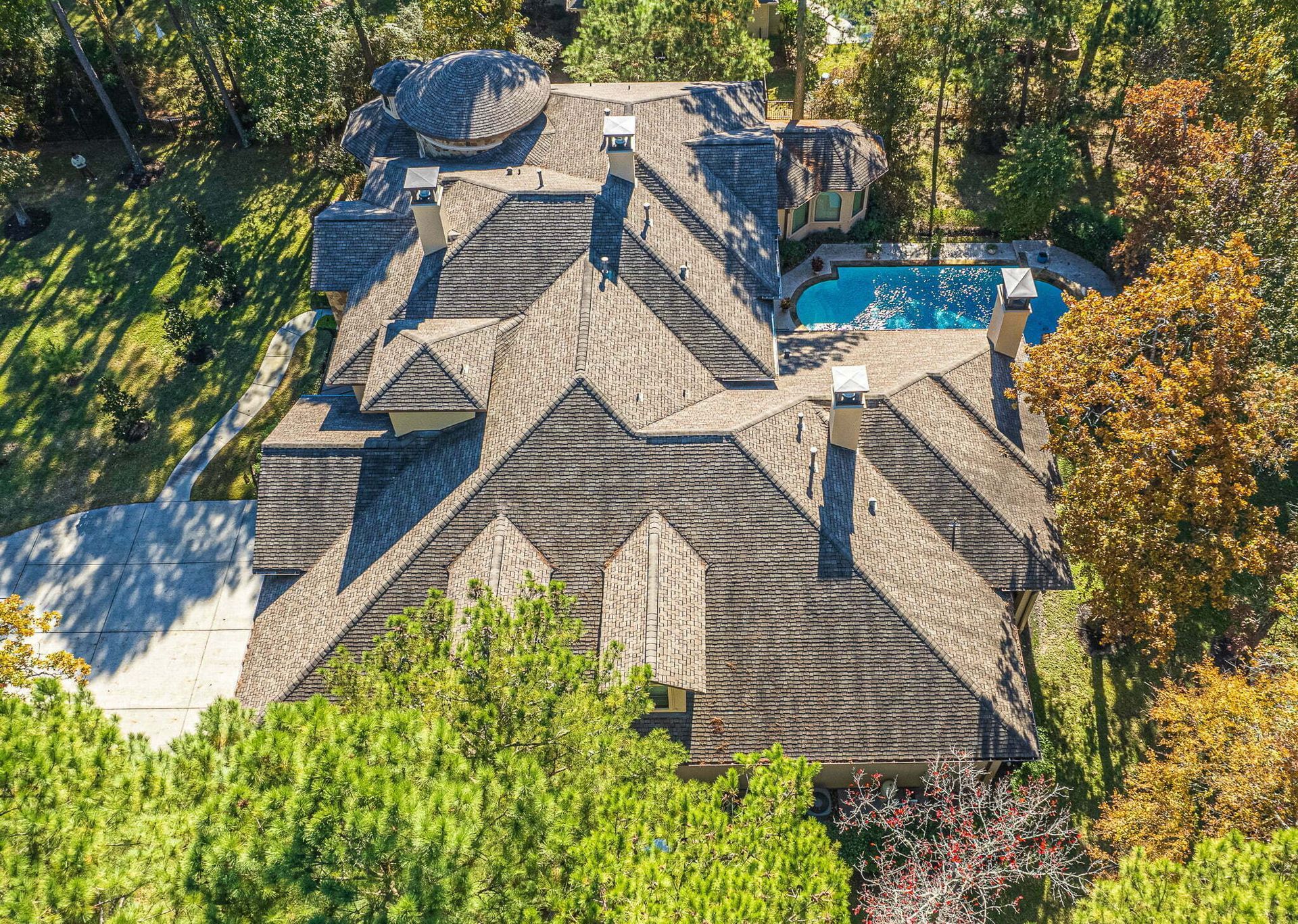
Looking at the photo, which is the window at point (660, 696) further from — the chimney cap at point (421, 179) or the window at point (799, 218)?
the window at point (799, 218)

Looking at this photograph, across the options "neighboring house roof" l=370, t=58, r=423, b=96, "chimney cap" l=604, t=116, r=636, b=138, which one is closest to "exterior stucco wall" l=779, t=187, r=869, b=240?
"chimney cap" l=604, t=116, r=636, b=138

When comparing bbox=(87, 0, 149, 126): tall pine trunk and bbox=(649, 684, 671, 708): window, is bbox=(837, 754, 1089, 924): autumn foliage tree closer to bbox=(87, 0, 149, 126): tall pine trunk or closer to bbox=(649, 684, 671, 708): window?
bbox=(649, 684, 671, 708): window

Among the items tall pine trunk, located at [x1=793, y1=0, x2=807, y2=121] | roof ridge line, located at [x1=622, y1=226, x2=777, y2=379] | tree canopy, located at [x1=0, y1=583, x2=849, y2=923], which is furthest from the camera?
tall pine trunk, located at [x1=793, y1=0, x2=807, y2=121]

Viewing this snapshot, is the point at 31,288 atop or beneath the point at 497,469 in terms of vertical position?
beneath

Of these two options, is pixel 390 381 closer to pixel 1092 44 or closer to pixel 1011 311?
pixel 1011 311

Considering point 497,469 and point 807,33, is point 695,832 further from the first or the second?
point 807,33

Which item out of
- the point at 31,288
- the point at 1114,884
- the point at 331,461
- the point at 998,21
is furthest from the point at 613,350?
the point at 31,288

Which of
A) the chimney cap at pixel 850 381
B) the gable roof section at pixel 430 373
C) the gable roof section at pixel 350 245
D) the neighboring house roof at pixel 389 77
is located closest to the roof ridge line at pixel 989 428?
the chimney cap at pixel 850 381
